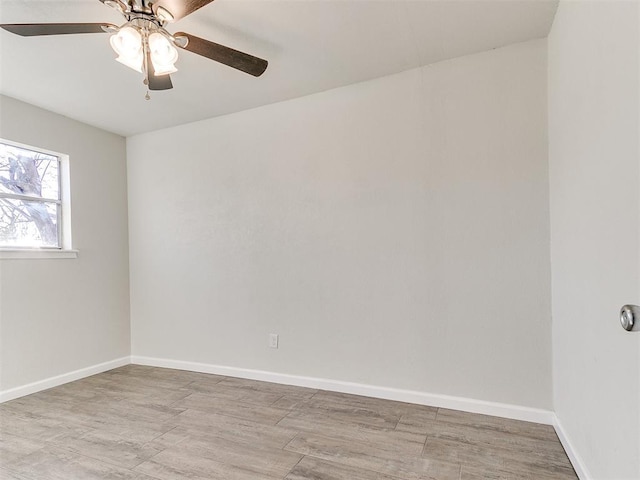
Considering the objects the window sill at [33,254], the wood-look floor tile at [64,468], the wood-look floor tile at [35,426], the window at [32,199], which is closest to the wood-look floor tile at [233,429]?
the wood-look floor tile at [64,468]

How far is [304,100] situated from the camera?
114 inches

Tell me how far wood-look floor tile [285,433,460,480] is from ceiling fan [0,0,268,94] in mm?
2108

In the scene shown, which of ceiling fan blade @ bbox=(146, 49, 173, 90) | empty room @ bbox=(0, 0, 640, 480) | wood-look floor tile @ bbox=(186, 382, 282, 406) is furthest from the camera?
wood-look floor tile @ bbox=(186, 382, 282, 406)

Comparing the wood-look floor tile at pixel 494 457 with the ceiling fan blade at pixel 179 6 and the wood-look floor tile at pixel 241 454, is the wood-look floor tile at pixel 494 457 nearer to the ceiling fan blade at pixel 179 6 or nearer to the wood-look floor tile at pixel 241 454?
the wood-look floor tile at pixel 241 454

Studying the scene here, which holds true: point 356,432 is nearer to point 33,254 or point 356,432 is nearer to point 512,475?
point 512,475

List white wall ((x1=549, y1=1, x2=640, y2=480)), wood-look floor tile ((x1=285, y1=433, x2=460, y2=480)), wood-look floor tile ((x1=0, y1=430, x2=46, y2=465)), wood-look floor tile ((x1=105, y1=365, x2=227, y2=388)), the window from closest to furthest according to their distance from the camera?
white wall ((x1=549, y1=1, x2=640, y2=480)) < wood-look floor tile ((x1=285, y1=433, x2=460, y2=480)) < wood-look floor tile ((x1=0, y1=430, x2=46, y2=465)) < the window < wood-look floor tile ((x1=105, y1=365, x2=227, y2=388))

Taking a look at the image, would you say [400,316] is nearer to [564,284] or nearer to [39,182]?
[564,284]

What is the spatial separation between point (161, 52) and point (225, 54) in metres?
0.30

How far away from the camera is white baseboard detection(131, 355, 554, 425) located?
7.18 ft

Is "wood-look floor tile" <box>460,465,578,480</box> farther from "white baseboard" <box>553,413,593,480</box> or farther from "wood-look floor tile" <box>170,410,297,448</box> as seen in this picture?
"wood-look floor tile" <box>170,410,297,448</box>

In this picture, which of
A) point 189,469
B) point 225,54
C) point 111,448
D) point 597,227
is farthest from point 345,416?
point 225,54

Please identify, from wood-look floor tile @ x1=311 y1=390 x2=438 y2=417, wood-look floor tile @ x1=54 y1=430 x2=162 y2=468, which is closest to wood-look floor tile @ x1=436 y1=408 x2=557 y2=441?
wood-look floor tile @ x1=311 y1=390 x2=438 y2=417

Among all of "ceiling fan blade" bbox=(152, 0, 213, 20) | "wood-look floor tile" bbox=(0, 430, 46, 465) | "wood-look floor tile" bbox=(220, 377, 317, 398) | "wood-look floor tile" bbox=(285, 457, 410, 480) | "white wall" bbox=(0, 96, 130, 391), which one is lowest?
"wood-look floor tile" bbox=(220, 377, 317, 398)

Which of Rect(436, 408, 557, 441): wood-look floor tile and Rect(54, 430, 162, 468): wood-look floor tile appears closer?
Rect(54, 430, 162, 468): wood-look floor tile
